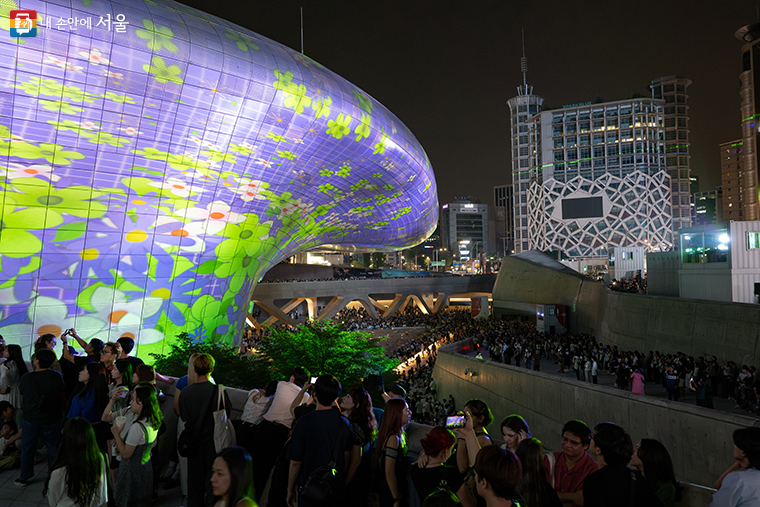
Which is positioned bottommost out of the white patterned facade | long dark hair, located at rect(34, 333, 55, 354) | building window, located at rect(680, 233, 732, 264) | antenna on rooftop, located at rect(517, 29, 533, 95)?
long dark hair, located at rect(34, 333, 55, 354)

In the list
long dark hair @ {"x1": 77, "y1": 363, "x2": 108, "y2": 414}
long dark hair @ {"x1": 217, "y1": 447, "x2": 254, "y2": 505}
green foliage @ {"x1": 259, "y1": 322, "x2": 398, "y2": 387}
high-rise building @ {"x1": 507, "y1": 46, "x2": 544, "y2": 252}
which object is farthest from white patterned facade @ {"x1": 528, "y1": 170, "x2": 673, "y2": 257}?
long dark hair @ {"x1": 217, "y1": 447, "x2": 254, "y2": 505}

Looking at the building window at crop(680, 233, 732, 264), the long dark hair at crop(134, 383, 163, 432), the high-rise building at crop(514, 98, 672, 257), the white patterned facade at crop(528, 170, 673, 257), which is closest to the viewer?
the long dark hair at crop(134, 383, 163, 432)

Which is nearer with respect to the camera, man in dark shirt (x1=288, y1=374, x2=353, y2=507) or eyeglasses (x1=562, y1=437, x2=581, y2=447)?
eyeglasses (x1=562, y1=437, x2=581, y2=447)

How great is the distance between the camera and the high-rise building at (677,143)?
8750 centimetres

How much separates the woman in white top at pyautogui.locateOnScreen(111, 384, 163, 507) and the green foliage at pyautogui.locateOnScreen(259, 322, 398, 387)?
1085 cm

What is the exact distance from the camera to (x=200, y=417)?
4637 millimetres

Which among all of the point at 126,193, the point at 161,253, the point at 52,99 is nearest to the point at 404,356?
the point at 161,253

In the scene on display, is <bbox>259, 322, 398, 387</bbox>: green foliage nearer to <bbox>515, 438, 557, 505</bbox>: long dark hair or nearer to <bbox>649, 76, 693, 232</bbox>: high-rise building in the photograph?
<bbox>515, 438, 557, 505</bbox>: long dark hair

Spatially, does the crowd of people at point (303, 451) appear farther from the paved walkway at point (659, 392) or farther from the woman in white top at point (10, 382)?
the paved walkway at point (659, 392)

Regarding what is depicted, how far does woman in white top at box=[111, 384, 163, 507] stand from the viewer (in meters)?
4.50

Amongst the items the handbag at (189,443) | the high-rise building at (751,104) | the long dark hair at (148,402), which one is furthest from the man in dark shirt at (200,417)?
the high-rise building at (751,104)

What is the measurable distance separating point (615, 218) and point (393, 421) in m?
87.3

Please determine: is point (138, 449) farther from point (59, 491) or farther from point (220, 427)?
point (59, 491)

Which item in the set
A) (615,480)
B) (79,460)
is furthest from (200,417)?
(615,480)
